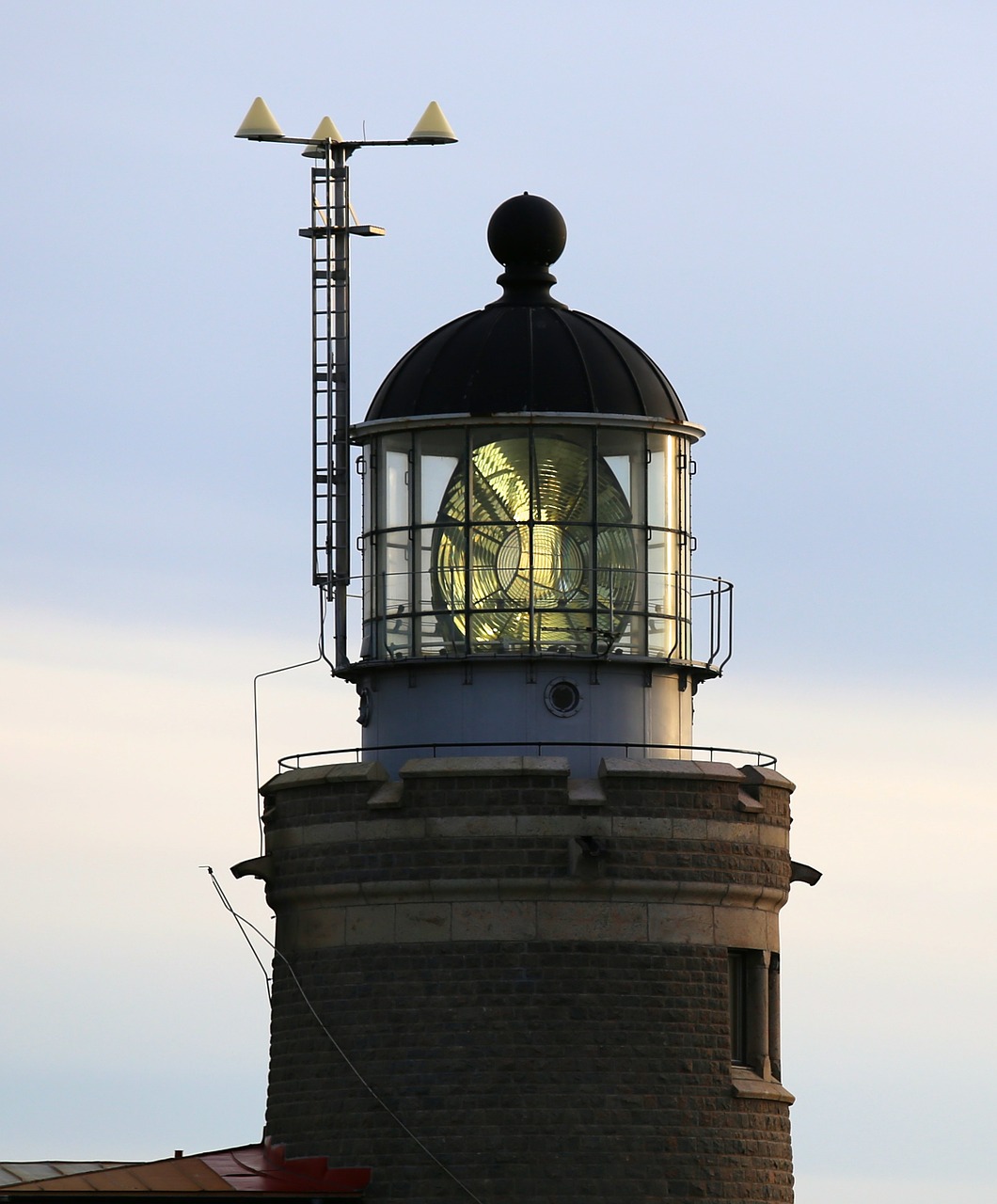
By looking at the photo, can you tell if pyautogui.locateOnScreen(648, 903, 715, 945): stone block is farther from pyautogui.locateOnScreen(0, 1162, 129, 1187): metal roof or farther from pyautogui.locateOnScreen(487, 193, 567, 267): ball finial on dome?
pyautogui.locateOnScreen(487, 193, 567, 267): ball finial on dome

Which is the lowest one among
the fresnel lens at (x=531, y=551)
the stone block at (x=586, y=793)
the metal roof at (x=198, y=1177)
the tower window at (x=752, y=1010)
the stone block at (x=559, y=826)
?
the metal roof at (x=198, y=1177)

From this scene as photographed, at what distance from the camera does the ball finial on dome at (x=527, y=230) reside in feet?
125

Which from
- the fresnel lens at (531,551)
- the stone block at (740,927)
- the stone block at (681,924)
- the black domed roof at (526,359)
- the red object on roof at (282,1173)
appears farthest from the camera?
the black domed roof at (526,359)

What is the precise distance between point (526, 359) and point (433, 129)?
10.2ft

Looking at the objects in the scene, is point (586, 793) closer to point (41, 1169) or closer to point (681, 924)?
point (681, 924)

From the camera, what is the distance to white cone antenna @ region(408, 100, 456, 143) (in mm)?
38562

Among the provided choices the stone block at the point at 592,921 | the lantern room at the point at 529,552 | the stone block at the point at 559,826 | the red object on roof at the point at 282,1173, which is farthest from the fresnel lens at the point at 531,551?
the red object on roof at the point at 282,1173

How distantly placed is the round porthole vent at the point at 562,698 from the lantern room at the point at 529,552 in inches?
0.8

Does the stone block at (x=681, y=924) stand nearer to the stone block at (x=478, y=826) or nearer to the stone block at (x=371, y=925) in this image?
the stone block at (x=478, y=826)

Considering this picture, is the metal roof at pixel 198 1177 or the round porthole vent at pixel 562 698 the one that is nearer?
the metal roof at pixel 198 1177

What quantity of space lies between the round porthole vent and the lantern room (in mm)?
19

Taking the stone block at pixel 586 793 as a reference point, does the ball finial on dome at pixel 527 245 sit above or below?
above

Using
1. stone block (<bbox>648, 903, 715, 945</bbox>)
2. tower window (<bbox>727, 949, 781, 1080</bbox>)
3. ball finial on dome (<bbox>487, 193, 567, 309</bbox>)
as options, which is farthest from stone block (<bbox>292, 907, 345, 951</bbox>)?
ball finial on dome (<bbox>487, 193, 567, 309</bbox>)

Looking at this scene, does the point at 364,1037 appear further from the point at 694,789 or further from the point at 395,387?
the point at 395,387
